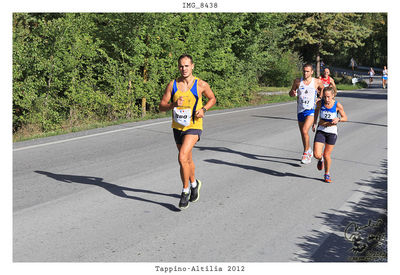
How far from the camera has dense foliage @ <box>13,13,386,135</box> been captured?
503 inches

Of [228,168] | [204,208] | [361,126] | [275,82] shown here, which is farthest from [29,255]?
[275,82]

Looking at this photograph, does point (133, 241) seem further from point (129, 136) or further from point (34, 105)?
point (34, 105)

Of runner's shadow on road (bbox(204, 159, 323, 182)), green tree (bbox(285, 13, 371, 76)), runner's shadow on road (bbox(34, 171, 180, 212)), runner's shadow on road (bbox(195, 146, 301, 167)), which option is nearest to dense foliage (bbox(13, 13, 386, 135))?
runner's shadow on road (bbox(195, 146, 301, 167))

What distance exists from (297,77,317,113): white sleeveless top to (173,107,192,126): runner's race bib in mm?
3395

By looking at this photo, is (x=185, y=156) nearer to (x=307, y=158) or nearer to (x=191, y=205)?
(x=191, y=205)

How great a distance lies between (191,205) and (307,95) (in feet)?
12.1

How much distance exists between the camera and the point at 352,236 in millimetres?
5016

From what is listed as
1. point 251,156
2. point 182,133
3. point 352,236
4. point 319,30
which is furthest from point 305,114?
point 319,30

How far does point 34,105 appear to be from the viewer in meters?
12.7

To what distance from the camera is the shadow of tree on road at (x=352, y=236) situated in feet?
14.9

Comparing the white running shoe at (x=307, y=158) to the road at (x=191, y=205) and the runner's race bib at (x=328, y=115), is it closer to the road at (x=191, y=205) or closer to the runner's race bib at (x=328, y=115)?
the road at (x=191, y=205)

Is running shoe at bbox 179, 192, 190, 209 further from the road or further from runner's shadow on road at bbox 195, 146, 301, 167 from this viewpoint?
runner's shadow on road at bbox 195, 146, 301, 167

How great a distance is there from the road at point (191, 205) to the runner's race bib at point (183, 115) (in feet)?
3.69
